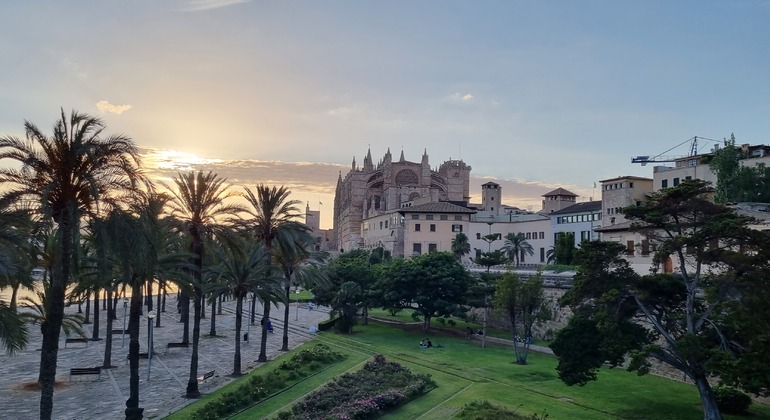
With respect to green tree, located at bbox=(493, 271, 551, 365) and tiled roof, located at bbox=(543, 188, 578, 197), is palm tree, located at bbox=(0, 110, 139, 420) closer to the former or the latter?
green tree, located at bbox=(493, 271, 551, 365)

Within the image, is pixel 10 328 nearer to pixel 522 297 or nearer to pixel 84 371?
pixel 84 371

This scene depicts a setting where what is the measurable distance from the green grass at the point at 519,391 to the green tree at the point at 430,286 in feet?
27.2

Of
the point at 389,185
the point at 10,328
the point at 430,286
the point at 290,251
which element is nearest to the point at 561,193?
the point at 389,185

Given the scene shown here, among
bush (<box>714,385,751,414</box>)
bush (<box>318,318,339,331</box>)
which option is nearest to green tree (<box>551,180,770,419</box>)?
bush (<box>714,385,751,414</box>)

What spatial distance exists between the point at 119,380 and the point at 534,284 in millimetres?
22705

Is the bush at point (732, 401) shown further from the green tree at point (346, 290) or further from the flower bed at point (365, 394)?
the green tree at point (346, 290)

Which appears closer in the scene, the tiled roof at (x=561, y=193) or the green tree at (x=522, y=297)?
the green tree at (x=522, y=297)

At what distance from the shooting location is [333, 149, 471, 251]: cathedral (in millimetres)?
119750

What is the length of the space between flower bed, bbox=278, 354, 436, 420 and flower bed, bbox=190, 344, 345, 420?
258cm

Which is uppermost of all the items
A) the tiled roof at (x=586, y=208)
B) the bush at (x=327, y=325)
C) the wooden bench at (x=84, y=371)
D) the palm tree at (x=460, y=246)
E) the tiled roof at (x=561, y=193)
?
the tiled roof at (x=561, y=193)

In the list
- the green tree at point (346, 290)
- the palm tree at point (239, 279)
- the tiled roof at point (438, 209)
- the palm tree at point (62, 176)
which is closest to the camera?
the palm tree at point (62, 176)

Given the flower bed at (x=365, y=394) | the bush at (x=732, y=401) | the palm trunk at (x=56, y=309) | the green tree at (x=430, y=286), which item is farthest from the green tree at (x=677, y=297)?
the green tree at (x=430, y=286)

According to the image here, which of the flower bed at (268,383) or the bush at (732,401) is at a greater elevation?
the bush at (732,401)

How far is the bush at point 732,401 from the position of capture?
21609 millimetres
